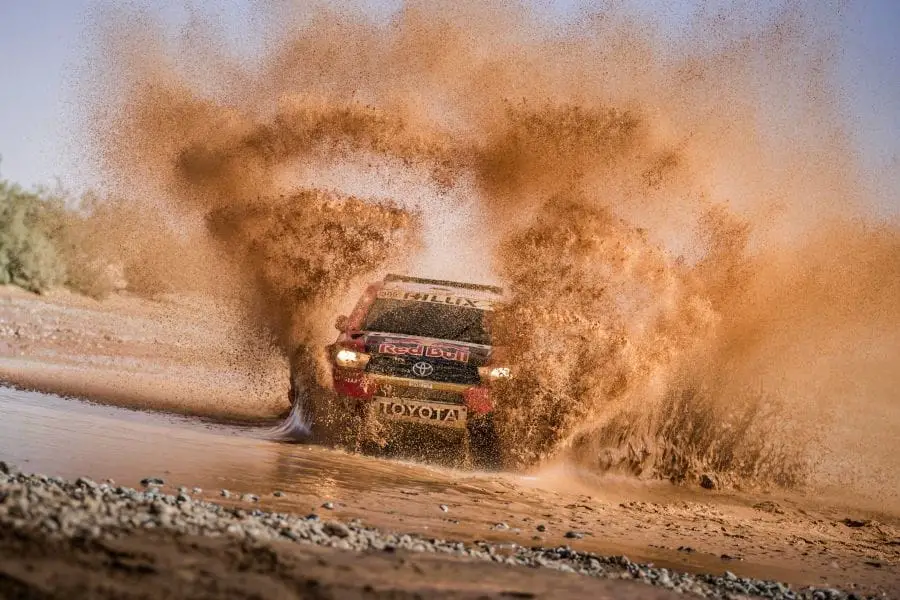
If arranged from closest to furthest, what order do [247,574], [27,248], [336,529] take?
[247,574]
[336,529]
[27,248]

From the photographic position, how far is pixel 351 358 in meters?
9.60

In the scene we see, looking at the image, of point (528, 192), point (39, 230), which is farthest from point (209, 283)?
point (528, 192)

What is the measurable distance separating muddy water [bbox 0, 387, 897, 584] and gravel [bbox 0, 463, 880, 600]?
1.58ft

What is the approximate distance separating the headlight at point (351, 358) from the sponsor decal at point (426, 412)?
0.38 meters

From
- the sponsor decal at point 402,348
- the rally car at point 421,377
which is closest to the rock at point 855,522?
the rally car at point 421,377

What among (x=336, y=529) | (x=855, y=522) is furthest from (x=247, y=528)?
(x=855, y=522)

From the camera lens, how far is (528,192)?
44.0ft

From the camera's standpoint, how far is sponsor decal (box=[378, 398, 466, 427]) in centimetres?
939

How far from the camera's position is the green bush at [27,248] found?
3203 centimetres

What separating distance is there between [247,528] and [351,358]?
4.19 metres

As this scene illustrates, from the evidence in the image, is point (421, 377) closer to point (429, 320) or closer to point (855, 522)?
Result: point (429, 320)

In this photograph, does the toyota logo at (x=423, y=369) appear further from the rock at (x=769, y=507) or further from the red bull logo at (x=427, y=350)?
the rock at (x=769, y=507)

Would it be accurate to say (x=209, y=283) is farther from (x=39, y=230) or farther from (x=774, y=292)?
(x=774, y=292)

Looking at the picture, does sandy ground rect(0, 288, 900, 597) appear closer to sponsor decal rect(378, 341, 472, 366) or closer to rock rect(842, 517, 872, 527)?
rock rect(842, 517, 872, 527)
